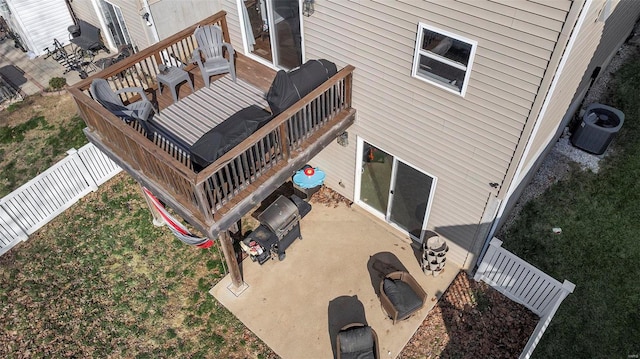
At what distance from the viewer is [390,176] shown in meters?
9.40

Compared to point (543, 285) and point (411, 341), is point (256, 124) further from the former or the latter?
point (543, 285)

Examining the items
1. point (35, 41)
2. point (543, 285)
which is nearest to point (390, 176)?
point (543, 285)

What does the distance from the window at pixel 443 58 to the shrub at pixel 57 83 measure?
11700 millimetres

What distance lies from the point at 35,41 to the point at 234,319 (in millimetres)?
12643

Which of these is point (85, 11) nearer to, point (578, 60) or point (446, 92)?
point (446, 92)

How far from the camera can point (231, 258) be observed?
328 inches

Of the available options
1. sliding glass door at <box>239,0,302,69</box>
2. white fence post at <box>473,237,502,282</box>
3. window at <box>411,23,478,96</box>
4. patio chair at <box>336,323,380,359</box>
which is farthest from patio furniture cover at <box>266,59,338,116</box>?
white fence post at <box>473,237,502,282</box>

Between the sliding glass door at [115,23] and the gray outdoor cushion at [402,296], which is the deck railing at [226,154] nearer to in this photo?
the gray outdoor cushion at [402,296]

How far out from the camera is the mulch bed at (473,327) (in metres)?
8.27

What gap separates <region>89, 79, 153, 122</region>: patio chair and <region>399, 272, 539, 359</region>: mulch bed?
664 cm

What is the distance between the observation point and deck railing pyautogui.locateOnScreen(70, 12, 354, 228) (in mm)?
6828

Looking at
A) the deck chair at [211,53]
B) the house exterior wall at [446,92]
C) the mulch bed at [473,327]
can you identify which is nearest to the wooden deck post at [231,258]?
the house exterior wall at [446,92]

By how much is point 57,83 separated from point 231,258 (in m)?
9.64

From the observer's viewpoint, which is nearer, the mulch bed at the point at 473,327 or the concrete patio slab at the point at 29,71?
the mulch bed at the point at 473,327
